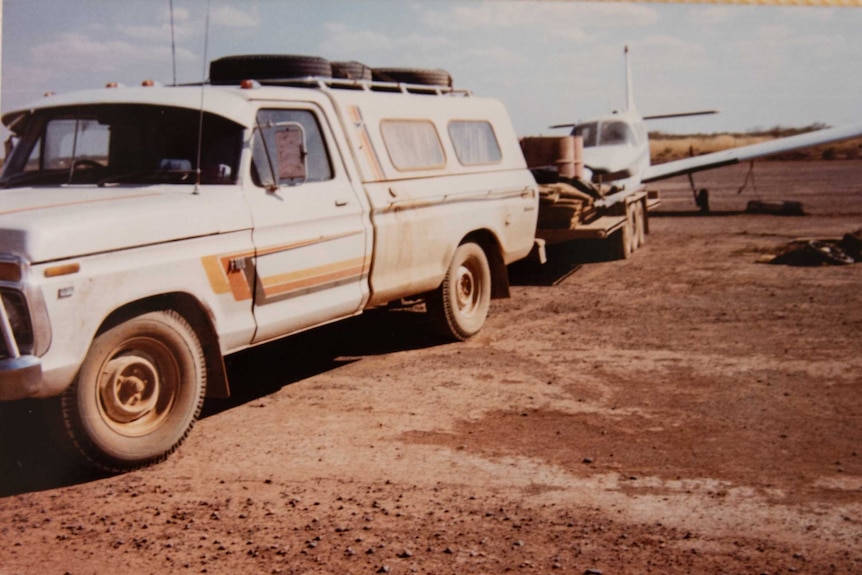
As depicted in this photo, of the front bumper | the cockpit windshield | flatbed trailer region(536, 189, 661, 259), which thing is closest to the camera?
the front bumper

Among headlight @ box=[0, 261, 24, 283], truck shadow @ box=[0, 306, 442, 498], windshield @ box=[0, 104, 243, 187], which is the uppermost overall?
windshield @ box=[0, 104, 243, 187]

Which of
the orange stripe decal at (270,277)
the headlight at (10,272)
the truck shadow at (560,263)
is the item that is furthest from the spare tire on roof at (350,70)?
the truck shadow at (560,263)

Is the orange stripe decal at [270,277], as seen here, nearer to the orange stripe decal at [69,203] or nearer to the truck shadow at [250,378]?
the orange stripe decal at [69,203]

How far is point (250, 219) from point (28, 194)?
1.37 m

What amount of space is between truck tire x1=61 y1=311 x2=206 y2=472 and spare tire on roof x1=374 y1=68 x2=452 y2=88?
431 centimetres

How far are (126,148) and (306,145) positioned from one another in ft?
4.20

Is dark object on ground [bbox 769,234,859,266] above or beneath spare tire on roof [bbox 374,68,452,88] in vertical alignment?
beneath

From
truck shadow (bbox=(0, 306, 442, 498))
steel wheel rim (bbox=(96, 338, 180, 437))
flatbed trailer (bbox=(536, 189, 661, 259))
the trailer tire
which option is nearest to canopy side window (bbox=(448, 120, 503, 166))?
truck shadow (bbox=(0, 306, 442, 498))

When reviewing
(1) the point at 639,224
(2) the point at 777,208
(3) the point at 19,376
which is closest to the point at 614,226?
(1) the point at 639,224

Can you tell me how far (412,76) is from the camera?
938cm

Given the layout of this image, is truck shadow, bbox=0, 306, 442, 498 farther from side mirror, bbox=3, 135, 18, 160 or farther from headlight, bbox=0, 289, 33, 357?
side mirror, bbox=3, 135, 18, 160

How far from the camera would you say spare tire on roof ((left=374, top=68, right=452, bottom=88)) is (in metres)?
9.14

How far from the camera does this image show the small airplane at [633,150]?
18.0 meters

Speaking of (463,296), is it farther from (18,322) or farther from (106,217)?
(18,322)
